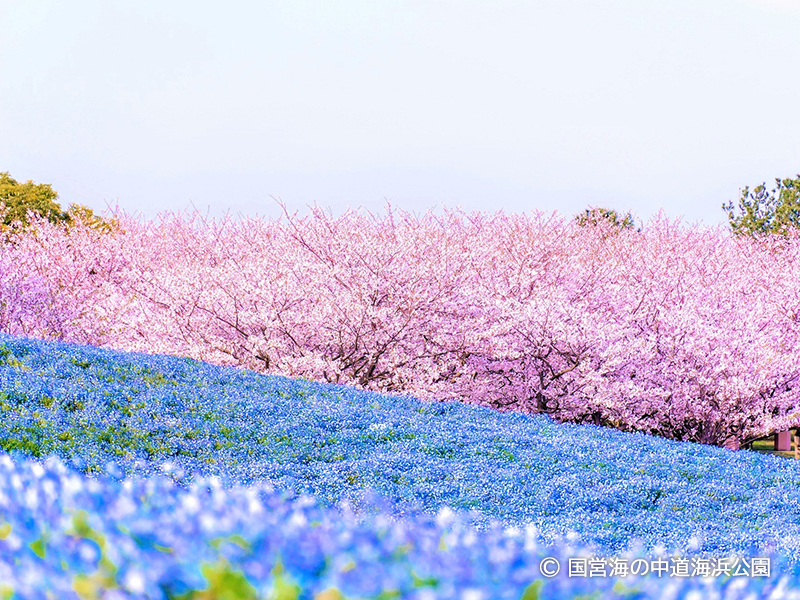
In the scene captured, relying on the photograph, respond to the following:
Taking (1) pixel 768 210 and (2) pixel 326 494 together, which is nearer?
(2) pixel 326 494

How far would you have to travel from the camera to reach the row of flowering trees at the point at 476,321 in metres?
16.6

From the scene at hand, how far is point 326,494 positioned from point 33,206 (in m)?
26.1

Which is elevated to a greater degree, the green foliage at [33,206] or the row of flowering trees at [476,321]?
the green foliage at [33,206]

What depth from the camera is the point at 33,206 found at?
1163 inches

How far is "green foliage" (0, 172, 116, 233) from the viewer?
28.9m

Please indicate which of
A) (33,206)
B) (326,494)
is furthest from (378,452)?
(33,206)

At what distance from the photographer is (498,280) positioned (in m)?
19.2

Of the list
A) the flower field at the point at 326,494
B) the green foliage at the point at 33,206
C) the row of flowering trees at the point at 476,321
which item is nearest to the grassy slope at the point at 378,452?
the flower field at the point at 326,494

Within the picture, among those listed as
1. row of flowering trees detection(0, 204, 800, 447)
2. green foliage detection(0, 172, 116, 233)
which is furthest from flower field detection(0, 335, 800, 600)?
green foliage detection(0, 172, 116, 233)

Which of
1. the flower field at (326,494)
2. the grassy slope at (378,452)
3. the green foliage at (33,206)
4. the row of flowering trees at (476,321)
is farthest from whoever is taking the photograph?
the green foliage at (33,206)

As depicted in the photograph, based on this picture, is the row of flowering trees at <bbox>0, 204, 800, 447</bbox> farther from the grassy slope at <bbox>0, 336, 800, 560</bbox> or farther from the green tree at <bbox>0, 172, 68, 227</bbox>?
the green tree at <bbox>0, 172, 68, 227</bbox>

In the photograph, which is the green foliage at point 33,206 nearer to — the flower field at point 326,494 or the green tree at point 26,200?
the green tree at point 26,200

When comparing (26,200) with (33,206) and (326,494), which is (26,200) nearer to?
(33,206)

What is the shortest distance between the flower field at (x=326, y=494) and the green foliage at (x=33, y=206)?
18.5 meters
